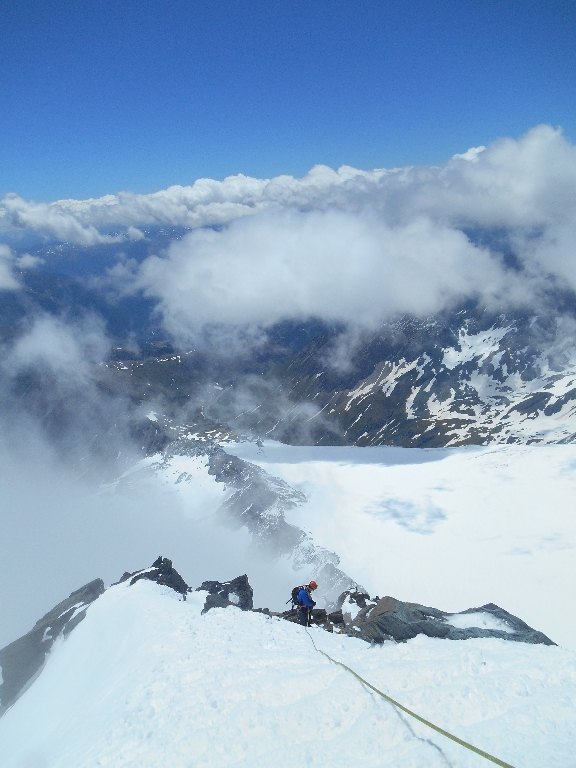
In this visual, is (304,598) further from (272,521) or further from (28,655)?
(272,521)

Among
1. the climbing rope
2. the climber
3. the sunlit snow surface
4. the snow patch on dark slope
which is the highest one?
the climbing rope

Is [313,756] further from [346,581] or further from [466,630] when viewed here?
[346,581]

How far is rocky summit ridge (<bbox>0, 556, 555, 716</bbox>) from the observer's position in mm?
22953

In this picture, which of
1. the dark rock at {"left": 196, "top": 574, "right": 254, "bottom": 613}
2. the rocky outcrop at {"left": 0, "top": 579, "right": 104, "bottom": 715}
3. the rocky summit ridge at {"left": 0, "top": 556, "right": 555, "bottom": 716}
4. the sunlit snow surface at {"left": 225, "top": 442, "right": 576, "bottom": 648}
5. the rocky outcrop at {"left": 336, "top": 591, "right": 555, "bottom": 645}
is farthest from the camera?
the sunlit snow surface at {"left": 225, "top": 442, "right": 576, "bottom": 648}

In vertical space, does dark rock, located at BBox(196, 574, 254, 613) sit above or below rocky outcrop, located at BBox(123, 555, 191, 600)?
below

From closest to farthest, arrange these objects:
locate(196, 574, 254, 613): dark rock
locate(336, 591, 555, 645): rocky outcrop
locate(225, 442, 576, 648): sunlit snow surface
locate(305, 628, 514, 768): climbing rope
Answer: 1. locate(305, 628, 514, 768): climbing rope
2. locate(336, 591, 555, 645): rocky outcrop
3. locate(196, 574, 254, 613): dark rock
4. locate(225, 442, 576, 648): sunlit snow surface

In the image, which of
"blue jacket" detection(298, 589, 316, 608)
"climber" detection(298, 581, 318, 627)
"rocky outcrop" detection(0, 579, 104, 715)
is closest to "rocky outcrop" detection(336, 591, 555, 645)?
"climber" detection(298, 581, 318, 627)

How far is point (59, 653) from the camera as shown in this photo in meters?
38.1

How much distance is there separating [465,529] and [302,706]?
419ft

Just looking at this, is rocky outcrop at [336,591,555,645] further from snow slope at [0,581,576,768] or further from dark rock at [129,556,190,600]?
dark rock at [129,556,190,600]

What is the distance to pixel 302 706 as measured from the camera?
14703mm

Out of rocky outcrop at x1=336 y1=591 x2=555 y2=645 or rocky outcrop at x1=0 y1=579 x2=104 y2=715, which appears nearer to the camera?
rocky outcrop at x1=336 y1=591 x2=555 y2=645

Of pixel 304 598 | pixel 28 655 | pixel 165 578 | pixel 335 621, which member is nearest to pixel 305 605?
pixel 304 598

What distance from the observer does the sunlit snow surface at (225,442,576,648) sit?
92.8 meters
